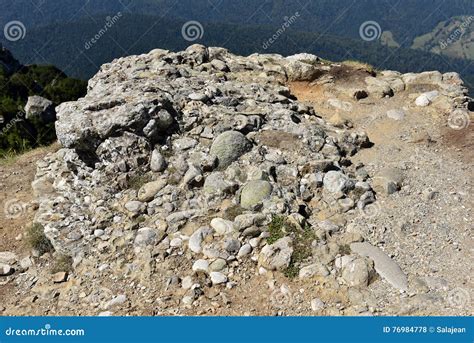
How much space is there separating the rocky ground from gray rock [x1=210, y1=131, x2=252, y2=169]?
0.04 m

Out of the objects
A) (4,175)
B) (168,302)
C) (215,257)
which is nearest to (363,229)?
(215,257)

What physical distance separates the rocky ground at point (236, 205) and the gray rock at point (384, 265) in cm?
5

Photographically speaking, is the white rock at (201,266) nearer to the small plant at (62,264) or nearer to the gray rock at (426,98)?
the small plant at (62,264)

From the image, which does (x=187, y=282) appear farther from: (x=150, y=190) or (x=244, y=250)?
(x=150, y=190)

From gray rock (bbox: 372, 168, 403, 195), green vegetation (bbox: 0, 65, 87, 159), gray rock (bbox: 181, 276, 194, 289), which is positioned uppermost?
gray rock (bbox: 372, 168, 403, 195)

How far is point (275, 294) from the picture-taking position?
35.6 ft

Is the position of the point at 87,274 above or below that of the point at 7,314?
above

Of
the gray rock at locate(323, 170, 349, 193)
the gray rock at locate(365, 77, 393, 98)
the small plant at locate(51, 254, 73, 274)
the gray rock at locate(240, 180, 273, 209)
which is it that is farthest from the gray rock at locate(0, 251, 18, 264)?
the gray rock at locate(365, 77, 393, 98)

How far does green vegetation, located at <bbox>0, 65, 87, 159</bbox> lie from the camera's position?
25739 mm

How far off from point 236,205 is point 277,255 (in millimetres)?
2277

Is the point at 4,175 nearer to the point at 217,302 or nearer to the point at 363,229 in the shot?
the point at 217,302

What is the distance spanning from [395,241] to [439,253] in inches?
46.3

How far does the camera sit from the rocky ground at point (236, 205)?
11.0 m

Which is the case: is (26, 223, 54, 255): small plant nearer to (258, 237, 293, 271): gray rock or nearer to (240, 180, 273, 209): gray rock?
(240, 180, 273, 209): gray rock
